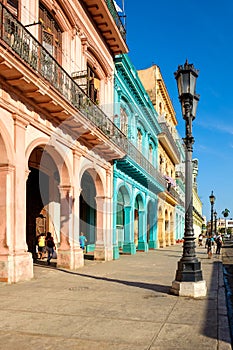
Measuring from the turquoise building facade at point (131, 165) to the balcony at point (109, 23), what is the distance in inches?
29.6

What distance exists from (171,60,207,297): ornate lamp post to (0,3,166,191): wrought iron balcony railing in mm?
3551

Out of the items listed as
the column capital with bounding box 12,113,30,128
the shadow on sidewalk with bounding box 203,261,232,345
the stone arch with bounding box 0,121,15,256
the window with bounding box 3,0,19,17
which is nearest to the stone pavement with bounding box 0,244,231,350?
the shadow on sidewalk with bounding box 203,261,232,345

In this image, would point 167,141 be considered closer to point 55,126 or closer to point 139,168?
point 139,168

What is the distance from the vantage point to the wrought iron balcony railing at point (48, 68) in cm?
911

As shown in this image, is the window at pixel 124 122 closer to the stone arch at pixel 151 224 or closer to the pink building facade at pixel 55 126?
the pink building facade at pixel 55 126

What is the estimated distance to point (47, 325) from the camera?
5570 millimetres

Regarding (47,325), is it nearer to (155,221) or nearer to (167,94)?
Result: (155,221)

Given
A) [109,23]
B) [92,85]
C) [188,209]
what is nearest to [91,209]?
[92,85]

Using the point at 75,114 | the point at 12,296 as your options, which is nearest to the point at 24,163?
the point at 75,114

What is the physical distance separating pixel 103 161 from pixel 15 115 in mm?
7410

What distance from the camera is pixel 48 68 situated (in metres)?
11.2

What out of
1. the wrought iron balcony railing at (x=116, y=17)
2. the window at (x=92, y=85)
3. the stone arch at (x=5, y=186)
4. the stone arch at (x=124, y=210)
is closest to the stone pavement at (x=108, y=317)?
the stone arch at (x=5, y=186)

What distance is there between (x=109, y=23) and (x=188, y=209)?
35.3 ft

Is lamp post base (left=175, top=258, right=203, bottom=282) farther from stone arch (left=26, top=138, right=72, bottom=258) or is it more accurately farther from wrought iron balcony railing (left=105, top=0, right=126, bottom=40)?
wrought iron balcony railing (left=105, top=0, right=126, bottom=40)
